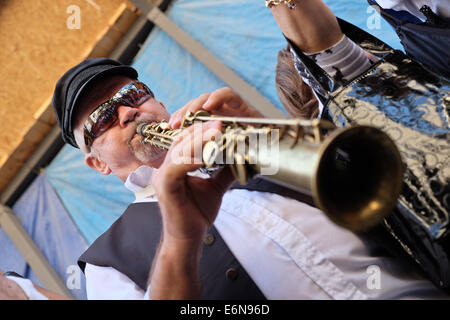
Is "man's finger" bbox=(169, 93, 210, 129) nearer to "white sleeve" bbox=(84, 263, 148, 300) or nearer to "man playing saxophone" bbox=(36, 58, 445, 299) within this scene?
"man playing saxophone" bbox=(36, 58, 445, 299)

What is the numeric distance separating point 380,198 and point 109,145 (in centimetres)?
95

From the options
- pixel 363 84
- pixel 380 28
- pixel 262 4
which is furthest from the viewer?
pixel 262 4

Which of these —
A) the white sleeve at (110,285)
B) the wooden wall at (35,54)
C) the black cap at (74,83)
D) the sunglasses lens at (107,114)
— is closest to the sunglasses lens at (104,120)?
the sunglasses lens at (107,114)

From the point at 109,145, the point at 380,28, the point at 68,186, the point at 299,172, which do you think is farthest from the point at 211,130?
the point at 68,186

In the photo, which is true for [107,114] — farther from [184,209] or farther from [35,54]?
[35,54]

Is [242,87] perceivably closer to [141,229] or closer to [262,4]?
[262,4]

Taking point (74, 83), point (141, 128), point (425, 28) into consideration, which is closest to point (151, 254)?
point (141, 128)

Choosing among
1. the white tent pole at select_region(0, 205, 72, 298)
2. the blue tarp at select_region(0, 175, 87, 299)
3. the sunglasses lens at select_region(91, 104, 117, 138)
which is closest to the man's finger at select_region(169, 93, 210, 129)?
the sunglasses lens at select_region(91, 104, 117, 138)

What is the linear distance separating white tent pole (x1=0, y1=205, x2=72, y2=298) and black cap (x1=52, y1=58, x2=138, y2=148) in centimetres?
73

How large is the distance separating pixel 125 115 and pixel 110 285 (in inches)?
22.0

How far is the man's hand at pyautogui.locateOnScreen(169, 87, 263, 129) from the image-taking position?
1.03m

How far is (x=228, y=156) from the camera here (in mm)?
755

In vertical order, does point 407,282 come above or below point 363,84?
below

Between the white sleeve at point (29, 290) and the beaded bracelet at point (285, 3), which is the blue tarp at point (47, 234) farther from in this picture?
the beaded bracelet at point (285, 3)
